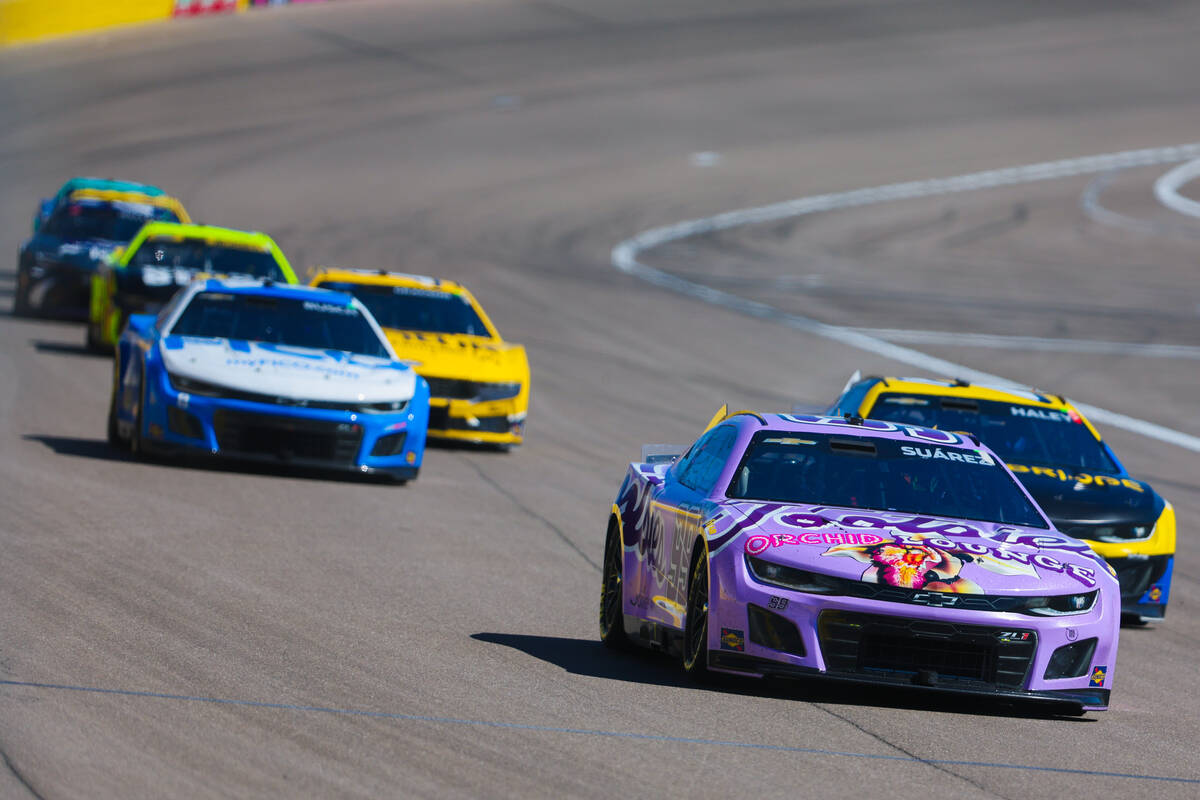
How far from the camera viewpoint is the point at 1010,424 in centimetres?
1359

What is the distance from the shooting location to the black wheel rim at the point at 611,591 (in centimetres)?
981

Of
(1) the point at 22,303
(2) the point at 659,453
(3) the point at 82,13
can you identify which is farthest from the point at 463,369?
(3) the point at 82,13

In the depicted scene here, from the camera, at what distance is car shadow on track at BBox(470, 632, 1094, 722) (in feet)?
28.5

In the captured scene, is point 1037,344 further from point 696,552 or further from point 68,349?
point 696,552

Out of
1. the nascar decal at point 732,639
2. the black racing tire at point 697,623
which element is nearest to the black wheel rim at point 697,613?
the black racing tire at point 697,623

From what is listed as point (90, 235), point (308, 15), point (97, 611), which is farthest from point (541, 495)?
point (308, 15)

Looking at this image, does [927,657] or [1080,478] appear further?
[1080,478]

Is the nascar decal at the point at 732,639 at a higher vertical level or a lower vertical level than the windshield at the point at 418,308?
higher

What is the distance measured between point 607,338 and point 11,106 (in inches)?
1080

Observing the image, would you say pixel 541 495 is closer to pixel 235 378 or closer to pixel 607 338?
pixel 235 378

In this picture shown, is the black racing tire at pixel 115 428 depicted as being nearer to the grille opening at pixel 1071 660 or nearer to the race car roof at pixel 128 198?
the grille opening at pixel 1071 660

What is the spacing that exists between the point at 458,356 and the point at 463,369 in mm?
240

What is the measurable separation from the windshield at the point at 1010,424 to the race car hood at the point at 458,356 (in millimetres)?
4778

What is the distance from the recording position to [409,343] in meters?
17.8
